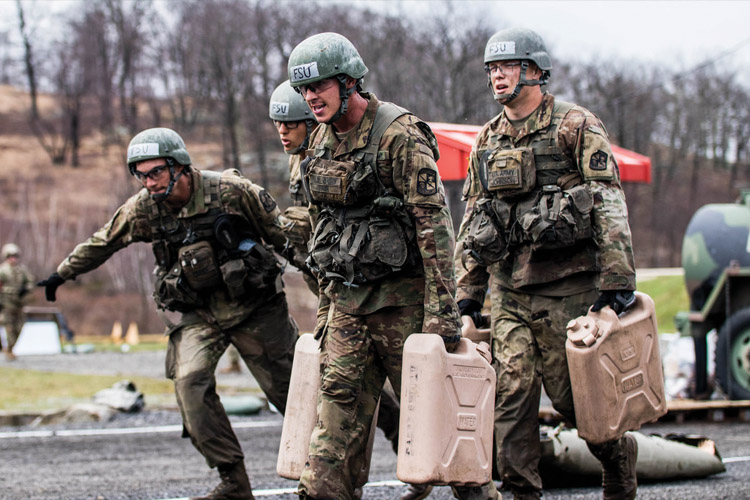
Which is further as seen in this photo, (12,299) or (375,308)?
(12,299)

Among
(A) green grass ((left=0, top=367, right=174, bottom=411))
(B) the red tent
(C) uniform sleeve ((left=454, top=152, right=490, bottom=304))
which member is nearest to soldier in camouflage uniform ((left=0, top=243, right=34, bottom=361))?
(A) green grass ((left=0, top=367, right=174, bottom=411))

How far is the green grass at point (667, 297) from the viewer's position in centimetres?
2368

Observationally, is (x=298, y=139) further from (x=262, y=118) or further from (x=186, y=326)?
(x=262, y=118)

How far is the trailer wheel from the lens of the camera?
11.6m

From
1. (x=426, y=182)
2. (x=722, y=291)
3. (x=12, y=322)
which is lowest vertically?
(x=12, y=322)

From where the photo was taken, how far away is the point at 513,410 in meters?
5.18

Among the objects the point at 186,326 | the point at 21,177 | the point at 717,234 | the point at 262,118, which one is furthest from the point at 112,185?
the point at 186,326

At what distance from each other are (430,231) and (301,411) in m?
1.09

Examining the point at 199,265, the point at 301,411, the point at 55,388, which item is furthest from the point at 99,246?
the point at 55,388

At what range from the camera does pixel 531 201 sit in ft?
17.7

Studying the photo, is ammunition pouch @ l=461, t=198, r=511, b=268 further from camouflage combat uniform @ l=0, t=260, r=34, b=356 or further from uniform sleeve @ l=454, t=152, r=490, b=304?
camouflage combat uniform @ l=0, t=260, r=34, b=356

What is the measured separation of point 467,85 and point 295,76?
1038 inches

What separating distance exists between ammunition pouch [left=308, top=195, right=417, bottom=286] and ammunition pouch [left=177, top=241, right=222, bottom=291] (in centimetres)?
177

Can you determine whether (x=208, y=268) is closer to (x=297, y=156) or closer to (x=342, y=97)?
(x=297, y=156)
